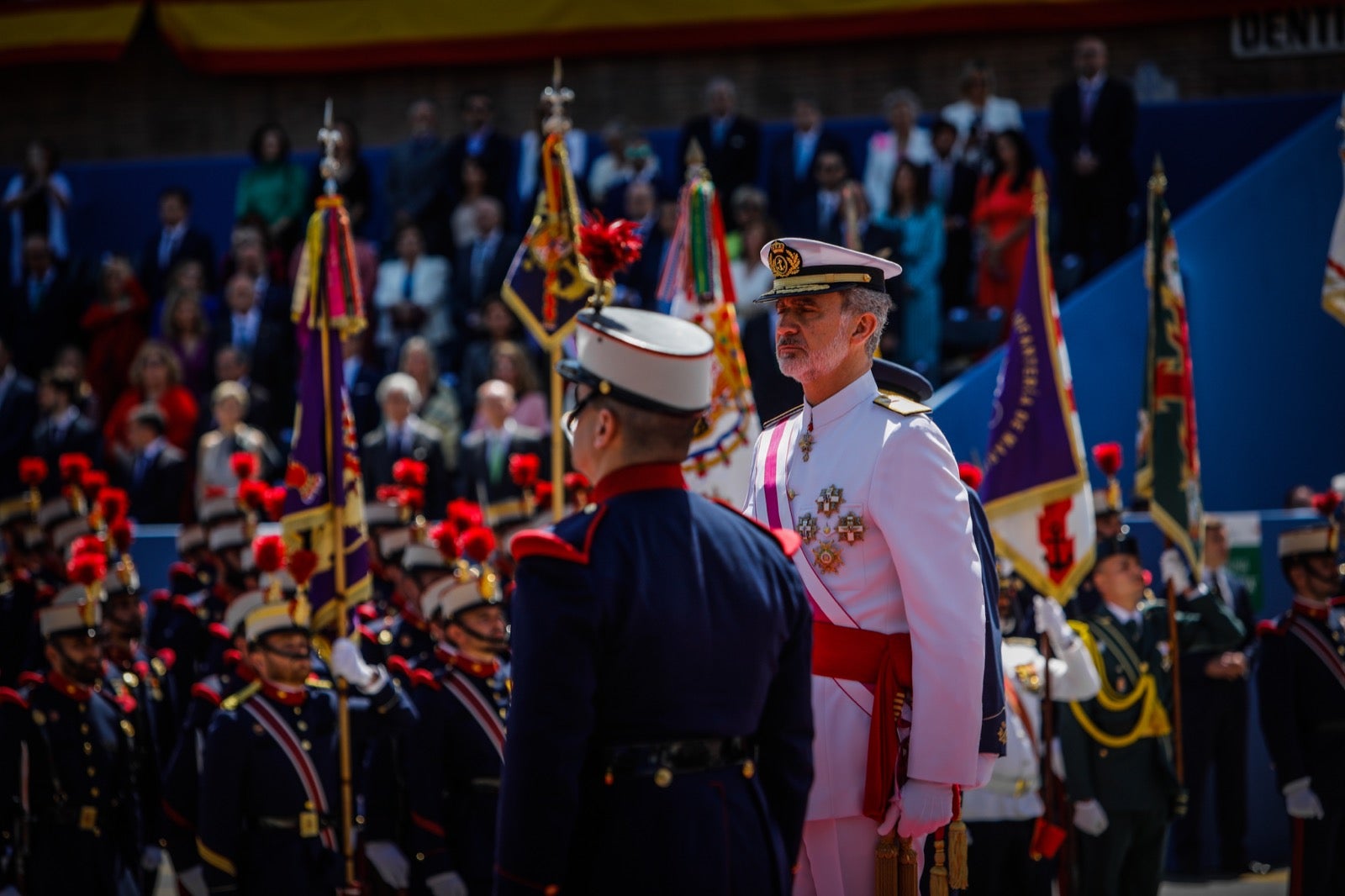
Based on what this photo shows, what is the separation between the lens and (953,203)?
11.7 meters

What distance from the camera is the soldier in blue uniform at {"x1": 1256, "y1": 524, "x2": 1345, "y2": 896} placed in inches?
277

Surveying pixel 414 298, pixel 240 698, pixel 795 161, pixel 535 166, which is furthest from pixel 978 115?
pixel 240 698

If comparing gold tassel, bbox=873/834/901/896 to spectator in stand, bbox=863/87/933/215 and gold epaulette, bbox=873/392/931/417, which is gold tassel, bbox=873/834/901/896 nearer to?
gold epaulette, bbox=873/392/931/417

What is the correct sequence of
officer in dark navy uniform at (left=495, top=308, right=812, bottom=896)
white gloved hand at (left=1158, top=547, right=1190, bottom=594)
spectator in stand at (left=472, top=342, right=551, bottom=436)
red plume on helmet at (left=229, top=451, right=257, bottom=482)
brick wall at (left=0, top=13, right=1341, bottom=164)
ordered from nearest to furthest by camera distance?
officer in dark navy uniform at (left=495, top=308, right=812, bottom=896) → white gloved hand at (left=1158, top=547, right=1190, bottom=594) → red plume on helmet at (left=229, top=451, right=257, bottom=482) → spectator in stand at (left=472, top=342, right=551, bottom=436) → brick wall at (left=0, top=13, right=1341, bottom=164)

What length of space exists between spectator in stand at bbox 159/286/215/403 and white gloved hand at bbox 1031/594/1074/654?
7.91 m

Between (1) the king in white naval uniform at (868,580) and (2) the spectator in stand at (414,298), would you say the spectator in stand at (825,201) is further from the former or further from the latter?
(1) the king in white naval uniform at (868,580)

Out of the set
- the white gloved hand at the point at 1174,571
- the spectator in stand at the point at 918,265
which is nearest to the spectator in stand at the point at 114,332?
the spectator in stand at the point at 918,265

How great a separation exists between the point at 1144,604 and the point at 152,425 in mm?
7088

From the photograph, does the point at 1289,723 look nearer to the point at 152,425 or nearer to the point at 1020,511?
the point at 1020,511

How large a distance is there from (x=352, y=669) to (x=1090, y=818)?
2.98 meters

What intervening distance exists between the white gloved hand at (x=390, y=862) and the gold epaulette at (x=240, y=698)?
737 mm

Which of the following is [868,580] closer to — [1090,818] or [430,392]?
[1090,818]

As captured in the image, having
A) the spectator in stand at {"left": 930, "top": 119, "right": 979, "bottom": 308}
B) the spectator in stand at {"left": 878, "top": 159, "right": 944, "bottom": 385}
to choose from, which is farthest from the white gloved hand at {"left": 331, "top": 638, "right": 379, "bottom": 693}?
the spectator in stand at {"left": 930, "top": 119, "right": 979, "bottom": 308}

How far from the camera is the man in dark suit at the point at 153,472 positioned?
11344 mm
